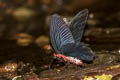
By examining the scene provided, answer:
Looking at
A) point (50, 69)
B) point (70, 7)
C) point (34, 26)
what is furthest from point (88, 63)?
point (70, 7)

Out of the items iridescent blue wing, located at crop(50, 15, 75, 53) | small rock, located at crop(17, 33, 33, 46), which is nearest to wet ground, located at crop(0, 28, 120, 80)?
small rock, located at crop(17, 33, 33, 46)

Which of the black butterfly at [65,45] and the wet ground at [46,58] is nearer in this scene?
the wet ground at [46,58]

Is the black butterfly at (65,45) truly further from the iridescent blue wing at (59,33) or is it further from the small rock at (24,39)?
the small rock at (24,39)

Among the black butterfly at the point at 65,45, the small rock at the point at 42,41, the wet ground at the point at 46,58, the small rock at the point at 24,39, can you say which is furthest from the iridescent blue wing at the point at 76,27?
the small rock at the point at 24,39

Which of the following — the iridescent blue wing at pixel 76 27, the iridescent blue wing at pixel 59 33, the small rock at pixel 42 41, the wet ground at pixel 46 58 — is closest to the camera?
the wet ground at pixel 46 58

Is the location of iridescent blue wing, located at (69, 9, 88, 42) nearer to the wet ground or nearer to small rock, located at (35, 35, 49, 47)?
the wet ground

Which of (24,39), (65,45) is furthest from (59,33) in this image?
(24,39)
